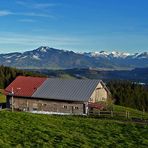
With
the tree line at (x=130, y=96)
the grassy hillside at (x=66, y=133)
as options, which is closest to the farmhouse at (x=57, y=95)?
the grassy hillside at (x=66, y=133)

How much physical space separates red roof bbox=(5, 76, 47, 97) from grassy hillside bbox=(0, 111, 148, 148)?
3965 cm

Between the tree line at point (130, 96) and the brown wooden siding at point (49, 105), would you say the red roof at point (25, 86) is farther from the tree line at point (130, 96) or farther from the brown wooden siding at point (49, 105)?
the tree line at point (130, 96)

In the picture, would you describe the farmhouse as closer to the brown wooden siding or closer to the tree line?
the brown wooden siding

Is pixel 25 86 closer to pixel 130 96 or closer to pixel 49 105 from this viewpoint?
pixel 49 105

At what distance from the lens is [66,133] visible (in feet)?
124

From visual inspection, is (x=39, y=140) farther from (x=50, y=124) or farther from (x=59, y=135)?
(x=50, y=124)

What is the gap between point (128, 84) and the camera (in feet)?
526

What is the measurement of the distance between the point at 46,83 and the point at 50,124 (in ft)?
149

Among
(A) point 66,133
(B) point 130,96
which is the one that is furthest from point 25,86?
(B) point 130,96

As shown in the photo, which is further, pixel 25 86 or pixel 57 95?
pixel 25 86

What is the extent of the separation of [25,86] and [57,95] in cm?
1029

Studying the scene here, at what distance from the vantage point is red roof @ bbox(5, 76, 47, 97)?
3393 inches

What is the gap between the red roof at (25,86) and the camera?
283ft

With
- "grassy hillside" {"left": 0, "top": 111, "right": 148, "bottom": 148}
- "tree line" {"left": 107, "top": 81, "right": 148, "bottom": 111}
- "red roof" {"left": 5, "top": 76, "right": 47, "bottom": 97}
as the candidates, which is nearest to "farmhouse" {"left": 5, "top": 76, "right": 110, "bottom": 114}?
"red roof" {"left": 5, "top": 76, "right": 47, "bottom": 97}
